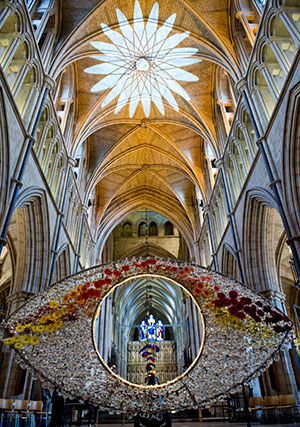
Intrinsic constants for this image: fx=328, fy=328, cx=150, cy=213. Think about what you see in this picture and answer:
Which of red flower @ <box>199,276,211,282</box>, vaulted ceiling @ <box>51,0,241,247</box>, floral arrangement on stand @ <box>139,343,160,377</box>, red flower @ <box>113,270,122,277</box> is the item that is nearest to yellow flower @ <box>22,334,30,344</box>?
red flower @ <box>113,270,122,277</box>

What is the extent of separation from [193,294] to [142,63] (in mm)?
14578

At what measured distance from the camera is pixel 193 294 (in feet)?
11.8

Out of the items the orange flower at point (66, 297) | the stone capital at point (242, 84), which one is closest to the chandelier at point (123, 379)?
the orange flower at point (66, 297)

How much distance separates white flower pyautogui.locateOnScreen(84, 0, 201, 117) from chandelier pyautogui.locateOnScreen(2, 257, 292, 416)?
1242 centimetres

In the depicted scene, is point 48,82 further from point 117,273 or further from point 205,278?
point 205,278

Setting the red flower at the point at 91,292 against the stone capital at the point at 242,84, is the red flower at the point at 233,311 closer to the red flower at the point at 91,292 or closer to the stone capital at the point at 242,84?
the red flower at the point at 91,292

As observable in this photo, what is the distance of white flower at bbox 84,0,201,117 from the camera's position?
13.7m

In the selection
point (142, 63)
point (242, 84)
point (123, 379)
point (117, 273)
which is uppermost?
point (142, 63)

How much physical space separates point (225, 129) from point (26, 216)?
8.75 meters

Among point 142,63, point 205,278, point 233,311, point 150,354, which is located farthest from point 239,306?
point 142,63

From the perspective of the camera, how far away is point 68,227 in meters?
14.2

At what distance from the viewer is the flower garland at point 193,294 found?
11.2 ft

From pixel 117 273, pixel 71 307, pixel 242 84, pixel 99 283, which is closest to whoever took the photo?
pixel 71 307

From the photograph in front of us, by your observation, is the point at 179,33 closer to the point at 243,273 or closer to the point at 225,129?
the point at 225,129
